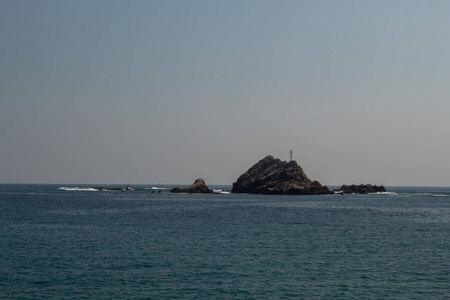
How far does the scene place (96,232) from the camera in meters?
65.6

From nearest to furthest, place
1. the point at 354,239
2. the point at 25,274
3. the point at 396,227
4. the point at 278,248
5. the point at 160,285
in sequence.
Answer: the point at 160,285
the point at 25,274
the point at 278,248
the point at 354,239
the point at 396,227

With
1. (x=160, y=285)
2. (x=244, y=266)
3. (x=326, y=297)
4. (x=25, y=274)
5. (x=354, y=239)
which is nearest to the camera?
(x=326, y=297)

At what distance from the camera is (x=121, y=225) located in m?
75.6

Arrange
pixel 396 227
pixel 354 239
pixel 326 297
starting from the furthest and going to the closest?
pixel 396 227 < pixel 354 239 < pixel 326 297

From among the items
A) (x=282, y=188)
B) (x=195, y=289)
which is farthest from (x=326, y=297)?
(x=282, y=188)

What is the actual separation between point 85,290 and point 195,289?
836 centimetres

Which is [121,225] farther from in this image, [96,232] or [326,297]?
[326,297]

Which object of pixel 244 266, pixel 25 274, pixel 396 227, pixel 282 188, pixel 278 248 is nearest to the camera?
pixel 25 274

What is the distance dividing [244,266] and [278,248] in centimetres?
1117

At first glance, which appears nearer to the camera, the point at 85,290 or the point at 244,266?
the point at 85,290

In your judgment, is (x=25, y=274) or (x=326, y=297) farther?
(x=25, y=274)

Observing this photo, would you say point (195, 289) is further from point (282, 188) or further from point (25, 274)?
point (282, 188)

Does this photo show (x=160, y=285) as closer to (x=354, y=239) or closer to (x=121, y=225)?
(x=354, y=239)

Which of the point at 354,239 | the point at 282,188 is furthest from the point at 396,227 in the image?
the point at 282,188
